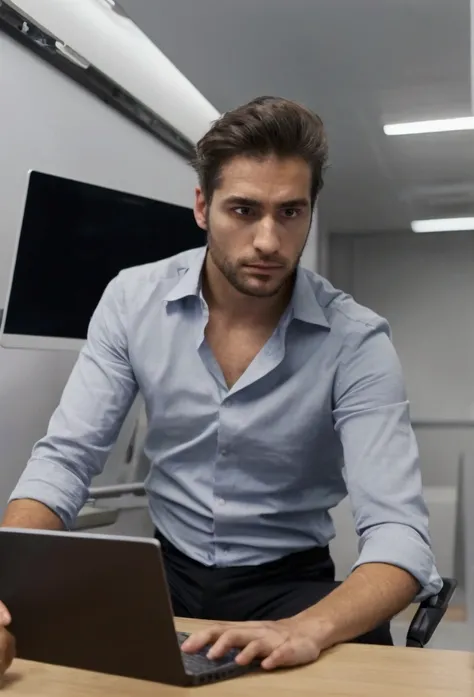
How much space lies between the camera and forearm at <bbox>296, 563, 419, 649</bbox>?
35.3 inches

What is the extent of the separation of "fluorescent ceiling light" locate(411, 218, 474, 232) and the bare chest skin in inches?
185

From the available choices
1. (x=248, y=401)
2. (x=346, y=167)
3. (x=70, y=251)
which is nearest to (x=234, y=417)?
(x=248, y=401)

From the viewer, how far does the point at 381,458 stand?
1182 mm

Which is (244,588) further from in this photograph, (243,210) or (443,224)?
(443,224)

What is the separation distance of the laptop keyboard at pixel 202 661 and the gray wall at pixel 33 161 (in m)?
1.29

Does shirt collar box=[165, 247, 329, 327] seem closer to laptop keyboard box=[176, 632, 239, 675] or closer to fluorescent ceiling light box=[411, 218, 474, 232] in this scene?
laptop keyboard box=[176, 632, 239, 675]

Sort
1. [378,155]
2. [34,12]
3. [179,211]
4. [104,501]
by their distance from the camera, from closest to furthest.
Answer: [34,12] → [179,211] → [104,501] → [378,155]

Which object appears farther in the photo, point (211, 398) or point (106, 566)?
point (211, 398)

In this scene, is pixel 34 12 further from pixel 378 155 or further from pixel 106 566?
pixel 378 155

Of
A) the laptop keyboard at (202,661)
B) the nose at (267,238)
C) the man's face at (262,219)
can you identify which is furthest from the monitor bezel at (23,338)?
the laptop keyboard at (202,661)

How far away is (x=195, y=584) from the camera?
4.33ft

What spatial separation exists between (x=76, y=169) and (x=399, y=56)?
5.69 ft

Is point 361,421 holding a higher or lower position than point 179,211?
lower

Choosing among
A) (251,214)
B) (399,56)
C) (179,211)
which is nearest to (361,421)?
(251,214)
